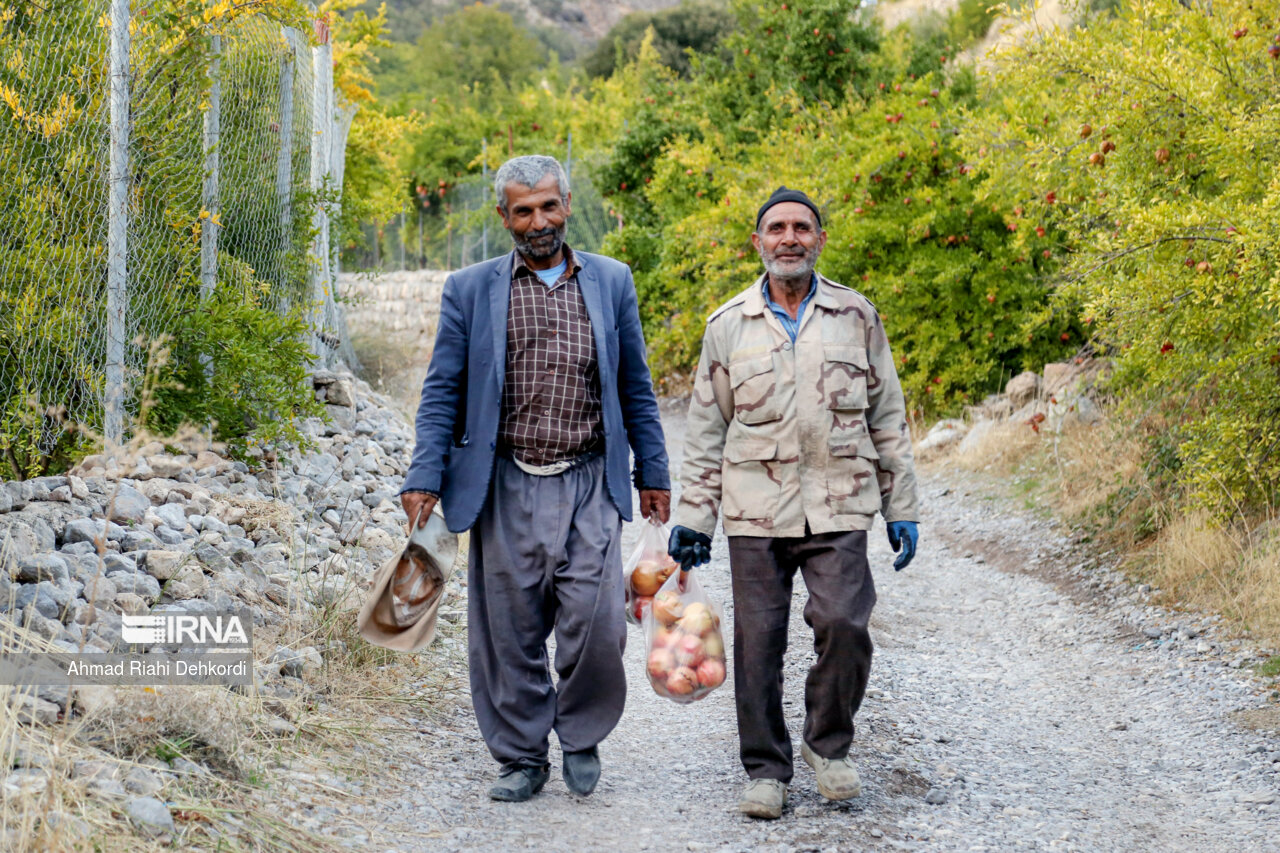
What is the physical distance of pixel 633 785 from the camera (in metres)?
4.27

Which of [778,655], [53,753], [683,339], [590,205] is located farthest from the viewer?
[590,205]

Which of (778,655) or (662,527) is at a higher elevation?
(662,527)

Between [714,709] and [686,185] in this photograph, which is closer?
[714,709]

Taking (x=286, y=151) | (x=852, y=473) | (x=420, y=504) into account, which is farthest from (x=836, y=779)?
(x=286, y=151)

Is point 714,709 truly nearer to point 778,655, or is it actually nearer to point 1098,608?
point 778,655

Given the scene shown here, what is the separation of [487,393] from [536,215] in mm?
609

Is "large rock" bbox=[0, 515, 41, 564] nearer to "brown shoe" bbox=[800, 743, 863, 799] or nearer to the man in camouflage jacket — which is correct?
the man in camouflage jacket

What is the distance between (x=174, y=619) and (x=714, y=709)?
→ 2.26 metres

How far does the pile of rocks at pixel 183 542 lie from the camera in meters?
4.36

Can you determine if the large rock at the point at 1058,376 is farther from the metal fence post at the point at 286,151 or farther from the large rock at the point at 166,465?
the large rock at the point at 166,465

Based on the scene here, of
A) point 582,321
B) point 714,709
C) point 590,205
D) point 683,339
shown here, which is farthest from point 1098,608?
point 590,205

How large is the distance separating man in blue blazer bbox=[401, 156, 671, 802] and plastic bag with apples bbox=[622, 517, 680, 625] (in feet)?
Result: 0.67

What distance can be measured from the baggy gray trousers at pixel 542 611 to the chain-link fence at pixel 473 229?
15.6 meters

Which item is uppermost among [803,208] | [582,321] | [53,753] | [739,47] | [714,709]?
[739,47]
